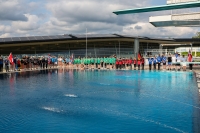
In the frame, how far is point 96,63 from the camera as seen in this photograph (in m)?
32.8

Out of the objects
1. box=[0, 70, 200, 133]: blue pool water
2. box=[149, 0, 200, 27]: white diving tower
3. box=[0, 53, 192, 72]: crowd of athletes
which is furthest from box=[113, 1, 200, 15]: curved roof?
box=[0, 70, 200, 133]: blue pool water

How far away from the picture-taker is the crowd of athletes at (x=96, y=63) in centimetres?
2797

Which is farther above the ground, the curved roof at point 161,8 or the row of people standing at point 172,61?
the curved roof at point 161,8

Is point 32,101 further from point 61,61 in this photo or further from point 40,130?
point 61,61

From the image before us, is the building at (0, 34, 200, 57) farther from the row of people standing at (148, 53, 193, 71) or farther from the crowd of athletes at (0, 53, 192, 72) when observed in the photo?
the row of people standing at (148, 53, 193, 71)

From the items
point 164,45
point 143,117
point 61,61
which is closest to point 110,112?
point 143,117

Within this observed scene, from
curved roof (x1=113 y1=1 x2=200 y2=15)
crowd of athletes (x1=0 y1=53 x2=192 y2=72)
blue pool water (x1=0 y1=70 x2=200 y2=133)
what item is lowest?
blue pool water (x1=0 y1=70 x2=200 y2=133)

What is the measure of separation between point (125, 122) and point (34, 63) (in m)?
24.0

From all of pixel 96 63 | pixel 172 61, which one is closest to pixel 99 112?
pixel 172 61

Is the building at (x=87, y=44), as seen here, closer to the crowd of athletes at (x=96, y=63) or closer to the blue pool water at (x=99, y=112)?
the crowd of athletes at (x=96, y=63)

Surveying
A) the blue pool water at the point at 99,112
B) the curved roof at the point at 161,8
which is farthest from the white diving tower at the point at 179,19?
the blue pool water at the point at 99,112

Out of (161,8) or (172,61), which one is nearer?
(161,8)

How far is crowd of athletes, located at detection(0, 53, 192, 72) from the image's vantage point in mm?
27972

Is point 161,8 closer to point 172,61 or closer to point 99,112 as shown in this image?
point 172,61
